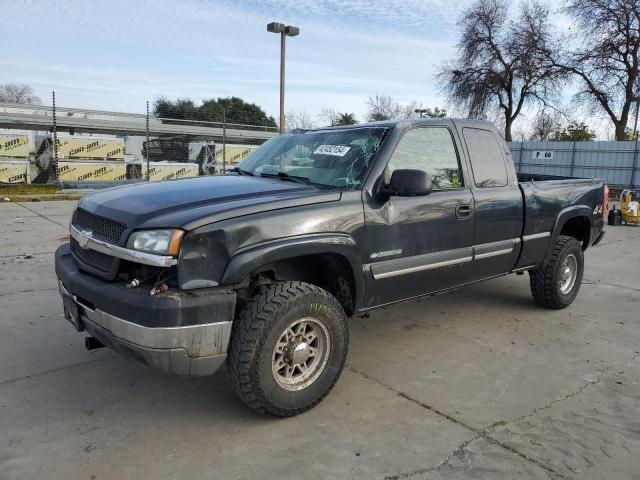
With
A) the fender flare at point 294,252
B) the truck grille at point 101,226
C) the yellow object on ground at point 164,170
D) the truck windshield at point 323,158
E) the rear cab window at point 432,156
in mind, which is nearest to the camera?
the fender flare at point 294,252

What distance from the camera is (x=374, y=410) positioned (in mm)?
3262

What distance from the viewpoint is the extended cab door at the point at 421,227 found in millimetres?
3531

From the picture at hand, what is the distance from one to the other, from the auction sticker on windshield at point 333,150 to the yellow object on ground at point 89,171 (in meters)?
16.3

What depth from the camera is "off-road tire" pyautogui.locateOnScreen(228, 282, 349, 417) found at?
289cm

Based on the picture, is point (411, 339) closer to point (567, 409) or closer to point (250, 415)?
point (567, 409)

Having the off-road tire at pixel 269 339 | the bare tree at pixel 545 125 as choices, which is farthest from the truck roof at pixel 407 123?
the bare tree at pixel 545 125

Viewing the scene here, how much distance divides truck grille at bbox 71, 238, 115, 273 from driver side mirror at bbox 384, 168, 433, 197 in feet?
5.93

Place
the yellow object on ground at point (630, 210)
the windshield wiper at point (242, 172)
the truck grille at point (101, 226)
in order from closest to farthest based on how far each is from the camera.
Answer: the truck grille at point (101, 226) < the windshield wiper at point (242, 172) < the yellow object on ground at point (630, 210)

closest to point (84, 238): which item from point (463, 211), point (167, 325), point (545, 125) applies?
point (167, 325)

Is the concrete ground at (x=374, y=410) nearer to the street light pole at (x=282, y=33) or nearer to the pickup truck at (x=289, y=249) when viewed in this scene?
the pickup truck at (x=289, y=249)

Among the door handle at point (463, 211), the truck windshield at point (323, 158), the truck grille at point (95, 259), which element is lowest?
the truck grille at point (95, 259)

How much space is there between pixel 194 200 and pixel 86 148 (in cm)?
1800

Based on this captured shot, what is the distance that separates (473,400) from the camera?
11.2ft

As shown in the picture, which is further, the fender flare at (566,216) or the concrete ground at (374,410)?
the fender flare at (566,216)
